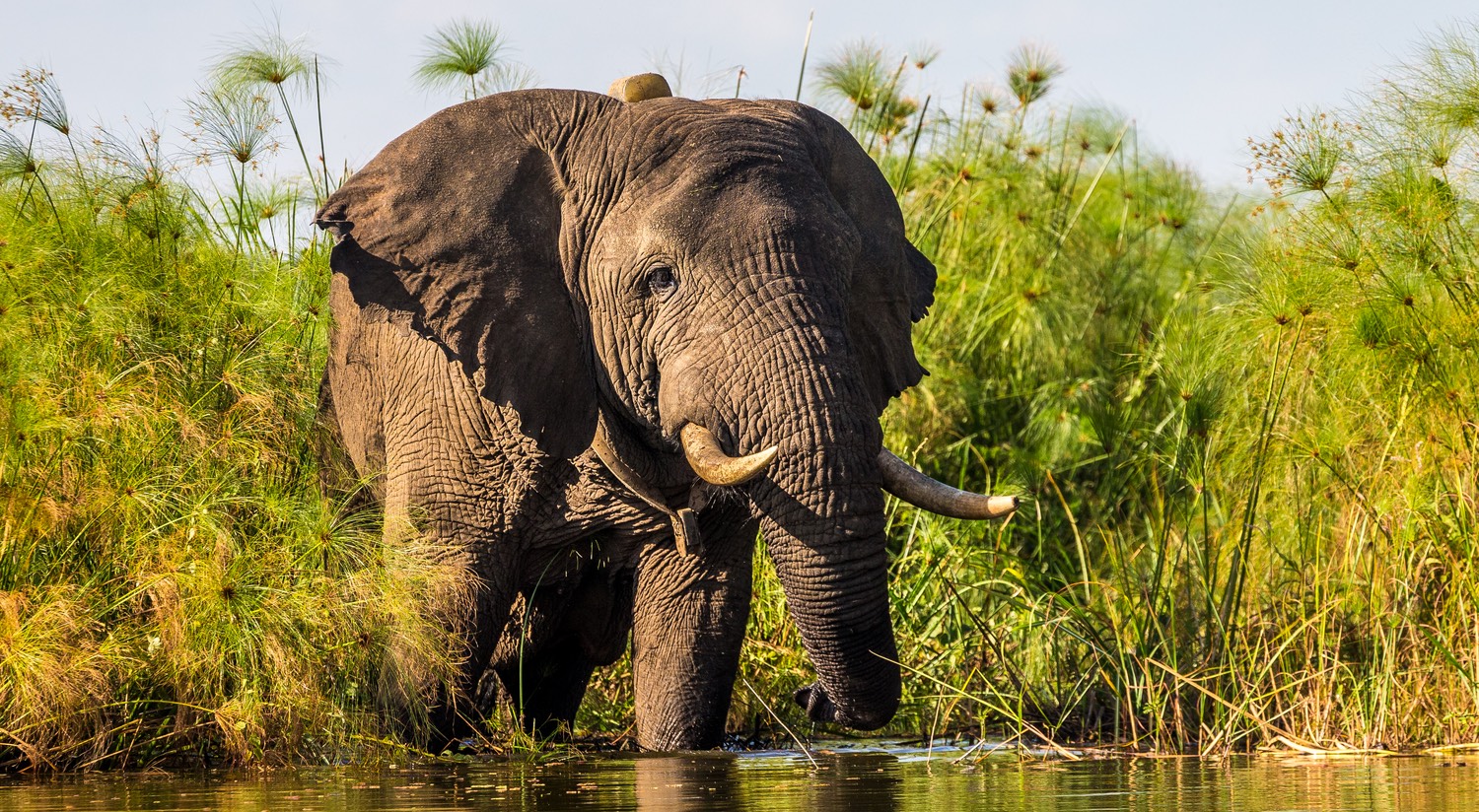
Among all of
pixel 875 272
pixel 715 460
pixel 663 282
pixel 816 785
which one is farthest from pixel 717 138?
pixel 816 785

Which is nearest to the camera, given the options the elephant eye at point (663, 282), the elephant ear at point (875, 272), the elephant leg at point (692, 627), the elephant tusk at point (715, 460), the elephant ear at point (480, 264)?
the elephant tusk at point (715, 460)

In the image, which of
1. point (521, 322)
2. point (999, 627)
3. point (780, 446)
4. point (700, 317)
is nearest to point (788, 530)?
point (780, 446)

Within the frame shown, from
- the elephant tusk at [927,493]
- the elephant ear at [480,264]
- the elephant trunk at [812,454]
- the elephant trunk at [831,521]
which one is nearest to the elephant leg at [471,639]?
the elephant ear at [480,264]

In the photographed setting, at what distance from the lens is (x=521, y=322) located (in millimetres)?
7145

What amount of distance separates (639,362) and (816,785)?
1.77 m

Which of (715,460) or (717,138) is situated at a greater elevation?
(717,138)

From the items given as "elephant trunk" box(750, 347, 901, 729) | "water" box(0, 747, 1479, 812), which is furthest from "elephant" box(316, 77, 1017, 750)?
"water" box(0, 747, 1479, 812)

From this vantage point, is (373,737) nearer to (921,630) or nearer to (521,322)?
(521,322)

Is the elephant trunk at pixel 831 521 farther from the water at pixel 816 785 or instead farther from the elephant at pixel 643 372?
the water at pixel 816 785

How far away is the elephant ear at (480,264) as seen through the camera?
713 cm

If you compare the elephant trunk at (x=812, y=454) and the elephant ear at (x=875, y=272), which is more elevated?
the elephant ear at (x=875, y=272)

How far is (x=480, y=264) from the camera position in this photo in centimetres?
714

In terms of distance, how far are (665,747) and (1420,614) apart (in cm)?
294

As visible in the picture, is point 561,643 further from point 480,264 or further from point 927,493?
point 927,493
